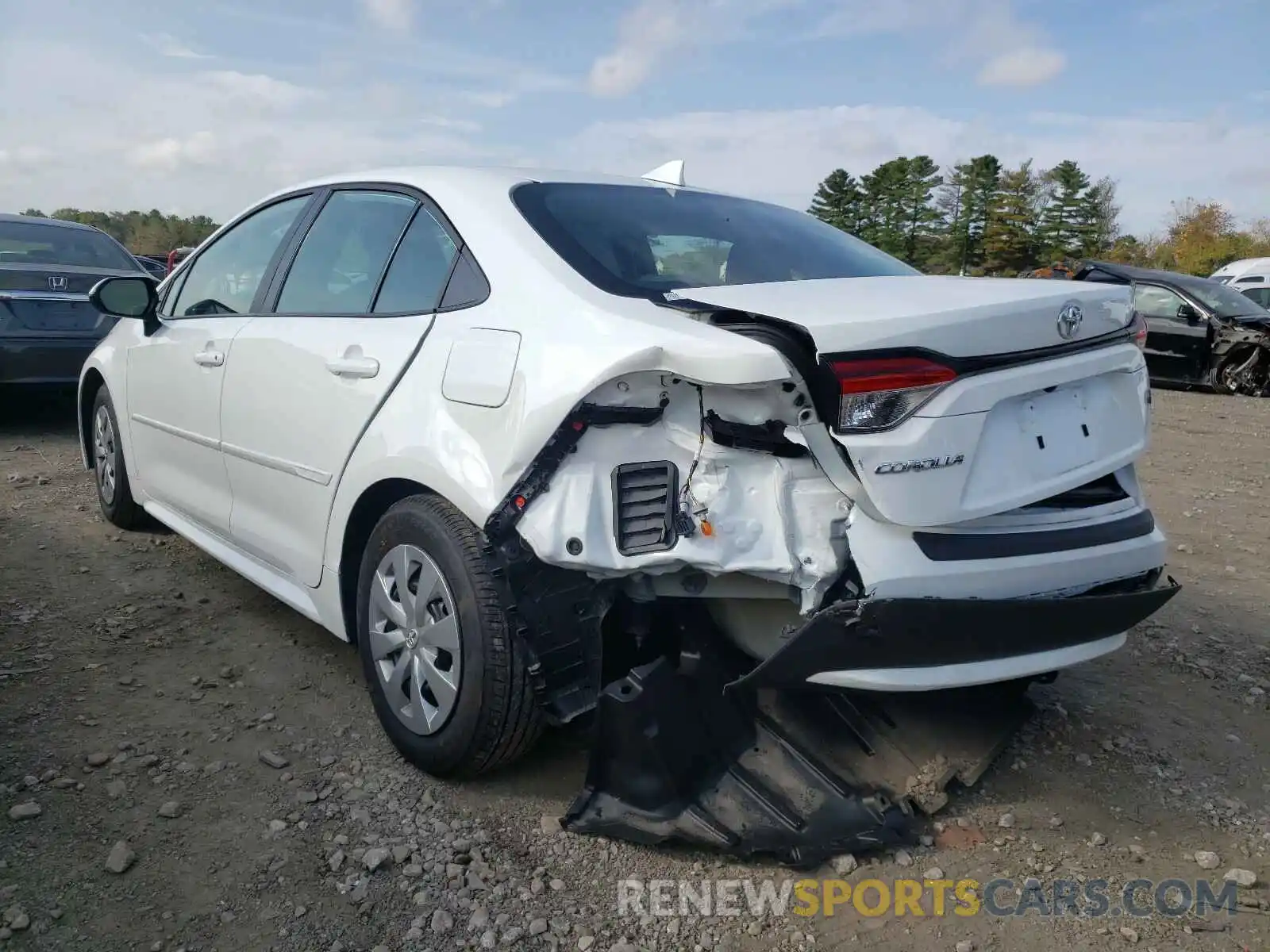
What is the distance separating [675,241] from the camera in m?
2.72

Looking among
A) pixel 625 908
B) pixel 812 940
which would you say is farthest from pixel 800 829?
pixel 625 908

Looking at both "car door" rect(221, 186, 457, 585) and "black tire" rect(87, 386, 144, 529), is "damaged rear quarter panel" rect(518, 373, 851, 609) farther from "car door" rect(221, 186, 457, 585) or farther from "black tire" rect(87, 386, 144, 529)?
"black tire" rect(87, 386, 144, 529)

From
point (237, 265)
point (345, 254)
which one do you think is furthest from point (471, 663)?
point (237, 265)

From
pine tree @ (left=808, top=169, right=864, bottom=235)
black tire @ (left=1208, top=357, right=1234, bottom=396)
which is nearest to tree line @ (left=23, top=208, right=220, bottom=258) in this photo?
pine tree @ (left=808, top=169, right=864, bottom=235)

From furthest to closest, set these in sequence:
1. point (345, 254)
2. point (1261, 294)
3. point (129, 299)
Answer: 1. point (1261, 294)
2. point (129, 299)
3. point (345, 254)

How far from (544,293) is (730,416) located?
0.58 m

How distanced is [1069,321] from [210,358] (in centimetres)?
283

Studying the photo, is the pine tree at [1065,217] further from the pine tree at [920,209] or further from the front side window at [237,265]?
the front side window at [237,265]

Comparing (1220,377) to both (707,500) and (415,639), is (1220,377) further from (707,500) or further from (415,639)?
(415,639)

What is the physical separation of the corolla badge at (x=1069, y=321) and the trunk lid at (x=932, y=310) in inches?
0.5

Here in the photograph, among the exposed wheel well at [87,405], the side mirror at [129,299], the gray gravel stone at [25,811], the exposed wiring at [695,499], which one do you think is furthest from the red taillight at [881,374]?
the exposed wheel well at [87,405]

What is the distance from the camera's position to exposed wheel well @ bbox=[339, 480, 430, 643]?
8.94 ft

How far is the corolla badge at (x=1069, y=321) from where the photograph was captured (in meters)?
2.27

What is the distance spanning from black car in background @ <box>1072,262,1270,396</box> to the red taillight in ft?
35.3
